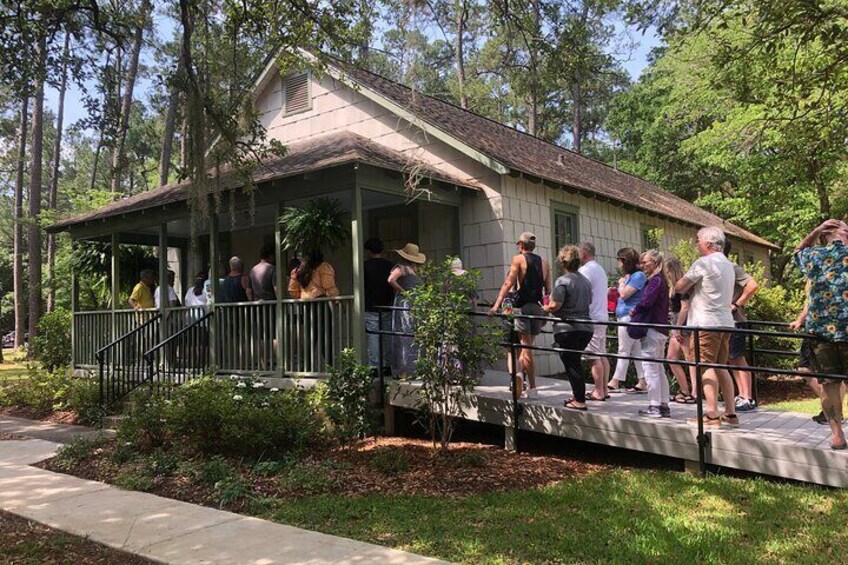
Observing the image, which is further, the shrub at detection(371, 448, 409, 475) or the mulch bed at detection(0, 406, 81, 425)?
the mulch bed at detection(0, 406, 81, 425)

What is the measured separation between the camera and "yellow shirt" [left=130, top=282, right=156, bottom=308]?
36.1ft

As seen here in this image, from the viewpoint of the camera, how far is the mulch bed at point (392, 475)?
5488 mm

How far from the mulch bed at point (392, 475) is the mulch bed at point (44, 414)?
3.28 m

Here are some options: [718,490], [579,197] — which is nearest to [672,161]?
[579,197]

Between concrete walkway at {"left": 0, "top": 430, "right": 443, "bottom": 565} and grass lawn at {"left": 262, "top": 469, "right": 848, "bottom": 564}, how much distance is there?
25cm

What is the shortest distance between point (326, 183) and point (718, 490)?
5651 millimetres

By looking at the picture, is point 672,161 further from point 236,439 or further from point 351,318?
point 236,439

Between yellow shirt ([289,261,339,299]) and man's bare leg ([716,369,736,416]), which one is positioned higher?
yellow shirt ([289,261,339,299])

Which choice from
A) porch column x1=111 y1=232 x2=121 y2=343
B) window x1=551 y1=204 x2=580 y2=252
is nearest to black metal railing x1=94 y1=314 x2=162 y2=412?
porch column x1=111 y1=232 x2=121 y2=343

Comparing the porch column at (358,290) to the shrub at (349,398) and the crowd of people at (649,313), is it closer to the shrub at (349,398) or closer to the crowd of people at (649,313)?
the shrub at (349,398)

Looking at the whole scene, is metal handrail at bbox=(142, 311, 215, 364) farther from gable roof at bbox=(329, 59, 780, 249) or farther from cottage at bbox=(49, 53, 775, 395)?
gable roof at bbox=(329, 59, 780, 249)

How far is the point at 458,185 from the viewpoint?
30.4 feet

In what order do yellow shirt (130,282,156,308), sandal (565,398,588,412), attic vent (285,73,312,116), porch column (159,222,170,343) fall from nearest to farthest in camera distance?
sandal (565,398,588,412), porch column (159,222,170,343), yellow shirt (130,282,156,308), attic vent (285,73,312,116)

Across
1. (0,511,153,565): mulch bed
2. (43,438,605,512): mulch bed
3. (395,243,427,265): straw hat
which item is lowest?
(0,511,153,565): mulch bed
